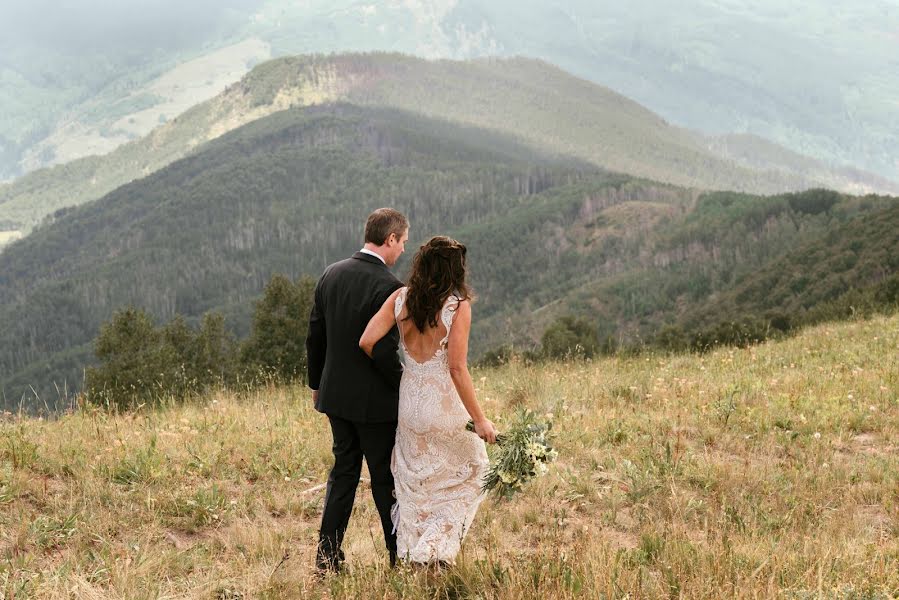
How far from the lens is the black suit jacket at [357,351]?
17.1ft

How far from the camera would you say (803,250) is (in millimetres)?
92125

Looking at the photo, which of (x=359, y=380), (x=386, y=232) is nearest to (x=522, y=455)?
(x=359, y=380)

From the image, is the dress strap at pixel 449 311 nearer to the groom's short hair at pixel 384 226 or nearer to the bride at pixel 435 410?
the bride at pixel 435 410

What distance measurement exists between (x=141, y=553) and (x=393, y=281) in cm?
264

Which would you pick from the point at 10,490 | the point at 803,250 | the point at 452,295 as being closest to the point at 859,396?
the point at 452,295

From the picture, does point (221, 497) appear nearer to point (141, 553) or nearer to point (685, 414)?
point (141, 553)

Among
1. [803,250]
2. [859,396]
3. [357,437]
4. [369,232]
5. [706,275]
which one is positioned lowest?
[706,275]

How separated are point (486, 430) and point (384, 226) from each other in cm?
152

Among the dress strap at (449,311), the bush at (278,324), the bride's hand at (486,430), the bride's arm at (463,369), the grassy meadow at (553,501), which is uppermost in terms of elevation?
the dress strap at (449,311)

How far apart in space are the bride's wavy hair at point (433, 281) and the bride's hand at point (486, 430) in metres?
0.69

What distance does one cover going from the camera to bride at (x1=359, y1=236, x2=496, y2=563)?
495cm

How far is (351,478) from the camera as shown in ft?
18.0

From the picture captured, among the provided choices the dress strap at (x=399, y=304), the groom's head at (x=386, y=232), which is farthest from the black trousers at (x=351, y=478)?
the groom's head at (x=386, y=232)

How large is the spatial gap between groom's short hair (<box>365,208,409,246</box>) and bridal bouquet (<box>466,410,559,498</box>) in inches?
58.0
